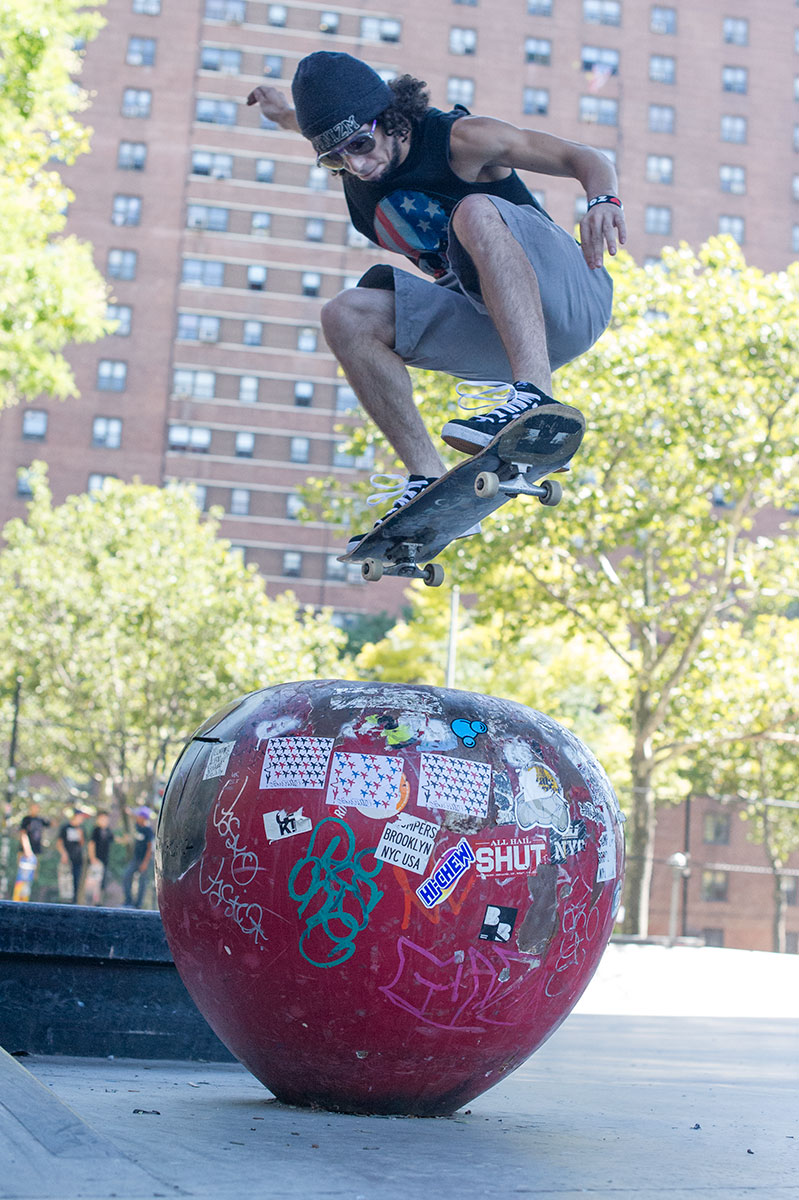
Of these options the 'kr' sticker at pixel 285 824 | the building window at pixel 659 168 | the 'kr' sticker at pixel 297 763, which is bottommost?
the 'kr' sticker at pixel 285 824

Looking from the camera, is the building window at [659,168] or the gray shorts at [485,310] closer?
the gray shorts at [485,310]

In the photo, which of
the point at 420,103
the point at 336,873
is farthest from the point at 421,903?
the point at 420,103

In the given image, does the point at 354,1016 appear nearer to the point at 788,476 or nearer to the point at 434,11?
the point at 788,476

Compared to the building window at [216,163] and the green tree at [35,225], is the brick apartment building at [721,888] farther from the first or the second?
the green tree at [35,225]

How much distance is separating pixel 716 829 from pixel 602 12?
4519 cm

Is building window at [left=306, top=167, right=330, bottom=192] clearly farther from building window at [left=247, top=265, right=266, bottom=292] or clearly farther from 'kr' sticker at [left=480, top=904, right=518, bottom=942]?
'kr' sticker at [left=480, top=904, right=518, bottom=942]

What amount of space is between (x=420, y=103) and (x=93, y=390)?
62571 millimetres

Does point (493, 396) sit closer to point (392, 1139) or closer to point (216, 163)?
point (392, 1139)

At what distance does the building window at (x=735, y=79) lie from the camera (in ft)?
236

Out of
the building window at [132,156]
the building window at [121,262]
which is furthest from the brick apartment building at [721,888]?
the building window at [132,156]

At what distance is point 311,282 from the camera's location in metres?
66.9

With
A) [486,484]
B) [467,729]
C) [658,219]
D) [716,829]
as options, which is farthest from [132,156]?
[467,729]

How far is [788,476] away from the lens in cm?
2523

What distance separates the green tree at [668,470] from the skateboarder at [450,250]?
61.3ft
